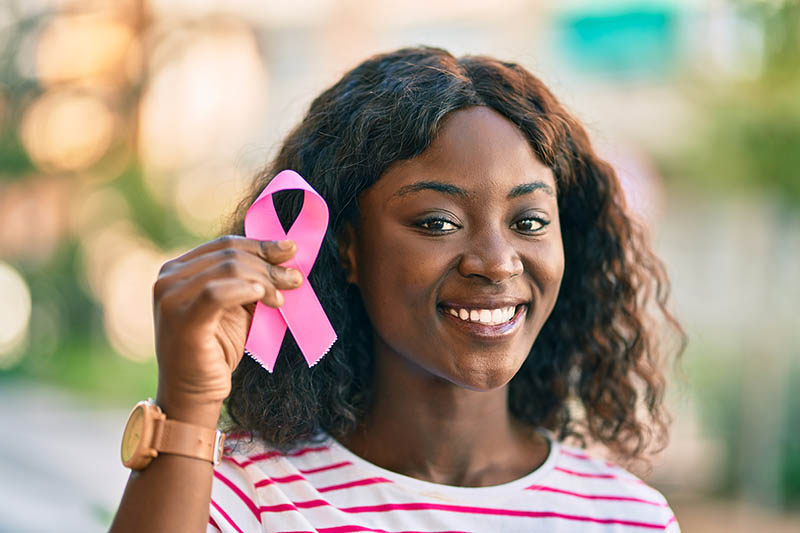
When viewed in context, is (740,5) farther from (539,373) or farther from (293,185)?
(293,185)

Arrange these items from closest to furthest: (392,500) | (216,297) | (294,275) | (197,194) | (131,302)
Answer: (216,297)
(294,275)
(392,500)
(197,194)
(131,302)

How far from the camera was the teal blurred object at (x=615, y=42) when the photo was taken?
1006cm

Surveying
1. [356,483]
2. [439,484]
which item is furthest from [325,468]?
[439,484]

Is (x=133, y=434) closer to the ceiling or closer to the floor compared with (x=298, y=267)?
closer to the floor

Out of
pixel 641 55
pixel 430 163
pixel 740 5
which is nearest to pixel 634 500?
pixel 430 163

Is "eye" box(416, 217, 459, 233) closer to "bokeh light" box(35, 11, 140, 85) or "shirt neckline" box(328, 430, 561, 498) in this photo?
"shirt neckline" box(328, 430, 561, 498)

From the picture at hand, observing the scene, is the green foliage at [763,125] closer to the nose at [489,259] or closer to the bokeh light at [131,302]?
the nose at [489,259]

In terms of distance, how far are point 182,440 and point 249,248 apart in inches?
13.6

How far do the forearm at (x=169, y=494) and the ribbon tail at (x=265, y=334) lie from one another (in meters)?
0.14

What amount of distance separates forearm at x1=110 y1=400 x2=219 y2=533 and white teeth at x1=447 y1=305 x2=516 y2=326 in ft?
1.71

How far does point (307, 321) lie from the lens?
5.66ft

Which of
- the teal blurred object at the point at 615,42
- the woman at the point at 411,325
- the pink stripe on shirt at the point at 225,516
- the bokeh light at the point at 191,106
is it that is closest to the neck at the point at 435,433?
the woman at the point at 411,325

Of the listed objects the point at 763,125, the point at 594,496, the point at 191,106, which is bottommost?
the point at 594,496

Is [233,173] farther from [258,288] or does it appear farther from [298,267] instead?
[258,288]
